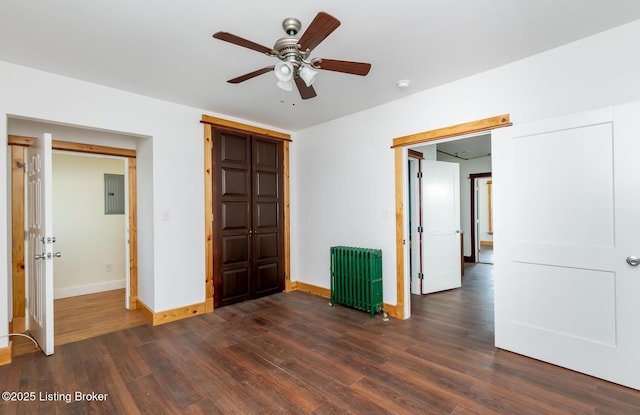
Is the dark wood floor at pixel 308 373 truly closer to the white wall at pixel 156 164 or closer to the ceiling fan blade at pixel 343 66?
the white wall at pixel 156 164

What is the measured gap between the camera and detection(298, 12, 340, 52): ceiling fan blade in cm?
150

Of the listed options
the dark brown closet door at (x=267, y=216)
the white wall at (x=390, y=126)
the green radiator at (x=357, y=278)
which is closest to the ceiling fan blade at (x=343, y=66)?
the white wall at (x=390, y=126)

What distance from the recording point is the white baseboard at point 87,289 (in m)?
4.56

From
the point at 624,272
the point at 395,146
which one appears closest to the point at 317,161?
the point at 395,146

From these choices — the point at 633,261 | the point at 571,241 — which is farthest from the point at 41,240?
the point at 633,261

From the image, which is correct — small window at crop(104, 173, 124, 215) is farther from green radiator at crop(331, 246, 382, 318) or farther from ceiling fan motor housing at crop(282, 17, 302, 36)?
ceiling fan motor housing at crop(282, 17, 302, 36)

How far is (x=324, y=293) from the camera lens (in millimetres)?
4461

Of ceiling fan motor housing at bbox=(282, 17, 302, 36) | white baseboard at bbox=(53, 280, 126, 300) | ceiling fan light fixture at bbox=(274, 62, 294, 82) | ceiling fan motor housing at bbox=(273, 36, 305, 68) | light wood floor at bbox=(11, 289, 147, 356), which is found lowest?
light wood floor at bbox=(11, 289, 147, 356)

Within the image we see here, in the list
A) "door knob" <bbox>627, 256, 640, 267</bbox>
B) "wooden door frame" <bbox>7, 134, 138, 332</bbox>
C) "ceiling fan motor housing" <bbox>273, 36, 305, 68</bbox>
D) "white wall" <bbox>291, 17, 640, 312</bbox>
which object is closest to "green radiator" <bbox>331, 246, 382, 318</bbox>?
Result: "white wall" <bbox>291, 17, 640, 312</bbox>

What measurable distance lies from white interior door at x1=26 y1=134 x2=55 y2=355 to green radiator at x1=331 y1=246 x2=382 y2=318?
3.01 m

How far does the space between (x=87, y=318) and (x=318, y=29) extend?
4311mm

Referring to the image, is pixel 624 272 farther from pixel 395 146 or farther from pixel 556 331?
pixel 395 146

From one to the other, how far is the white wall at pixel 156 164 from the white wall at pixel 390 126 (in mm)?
1633

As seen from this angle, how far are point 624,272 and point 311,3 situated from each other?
291cm
